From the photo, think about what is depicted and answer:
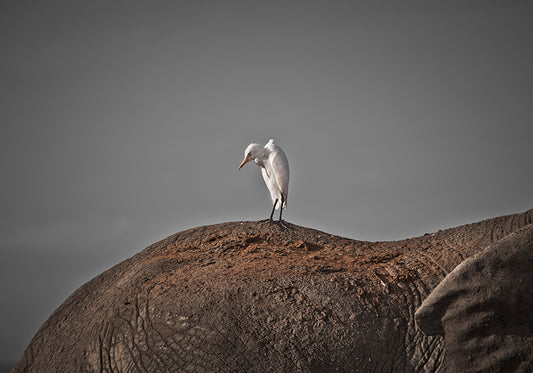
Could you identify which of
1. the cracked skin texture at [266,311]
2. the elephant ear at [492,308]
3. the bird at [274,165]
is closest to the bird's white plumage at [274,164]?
the bird at [274,165]

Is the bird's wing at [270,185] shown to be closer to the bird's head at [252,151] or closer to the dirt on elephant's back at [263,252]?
the bird's head at [252,151]

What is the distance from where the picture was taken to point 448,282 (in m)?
4.50

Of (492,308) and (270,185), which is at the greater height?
(270,185)

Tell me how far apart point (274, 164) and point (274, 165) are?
1 cm

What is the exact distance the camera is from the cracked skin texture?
15.4ft

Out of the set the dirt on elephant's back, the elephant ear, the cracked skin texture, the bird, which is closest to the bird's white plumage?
the bird

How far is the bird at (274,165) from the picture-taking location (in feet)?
21.8

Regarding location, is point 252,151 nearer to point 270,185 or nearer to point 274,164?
point 274,164

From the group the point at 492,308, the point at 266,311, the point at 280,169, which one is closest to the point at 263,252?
the point at 266,311

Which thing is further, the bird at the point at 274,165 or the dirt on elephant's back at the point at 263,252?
the bird at the point at 274,165

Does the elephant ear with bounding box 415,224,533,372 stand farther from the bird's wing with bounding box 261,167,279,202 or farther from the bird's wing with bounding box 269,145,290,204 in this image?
the bird's wing with bounding box 261,167,279,202

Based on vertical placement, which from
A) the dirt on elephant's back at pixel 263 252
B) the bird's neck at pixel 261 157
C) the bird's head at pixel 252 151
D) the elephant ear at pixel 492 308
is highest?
the bird's head at pixel 252 151

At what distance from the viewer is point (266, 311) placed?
15.8 ft

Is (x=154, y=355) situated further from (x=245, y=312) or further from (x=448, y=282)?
(x=448, y=282)
